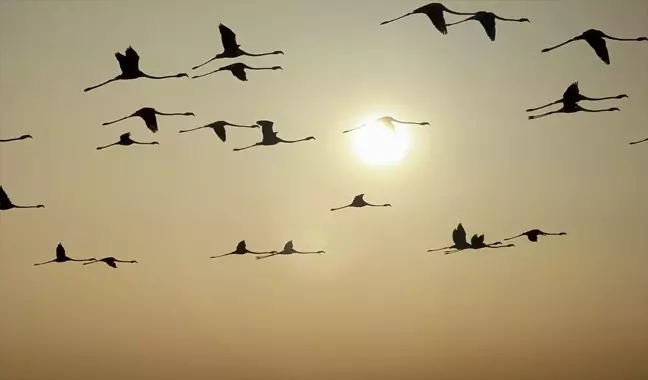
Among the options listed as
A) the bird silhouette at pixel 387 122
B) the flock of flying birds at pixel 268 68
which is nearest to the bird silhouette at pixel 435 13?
the flock of flying birds at pixel 268 68

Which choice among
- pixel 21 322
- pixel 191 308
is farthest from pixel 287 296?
pixel 21 322

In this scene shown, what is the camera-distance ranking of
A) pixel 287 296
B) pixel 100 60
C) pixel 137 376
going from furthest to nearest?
pixel 137 376 < pixel 287 296 < pixel 100 60

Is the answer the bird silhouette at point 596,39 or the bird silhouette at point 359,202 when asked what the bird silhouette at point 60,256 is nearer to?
the bird silhouette at point 359,202

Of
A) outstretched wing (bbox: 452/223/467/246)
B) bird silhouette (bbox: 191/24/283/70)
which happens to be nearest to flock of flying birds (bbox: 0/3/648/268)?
bird silhouette (bbox: 191/24/283/70)

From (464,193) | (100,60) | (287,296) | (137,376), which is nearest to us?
(100,60)

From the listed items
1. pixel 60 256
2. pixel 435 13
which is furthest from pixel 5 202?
pixel 435 13

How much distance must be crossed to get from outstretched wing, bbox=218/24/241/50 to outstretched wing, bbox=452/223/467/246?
19.3 inches

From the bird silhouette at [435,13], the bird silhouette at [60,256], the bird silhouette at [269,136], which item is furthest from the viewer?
the bird silhouette at [60,256]

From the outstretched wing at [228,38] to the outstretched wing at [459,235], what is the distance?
49cm

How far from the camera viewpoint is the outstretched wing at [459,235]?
1.19m

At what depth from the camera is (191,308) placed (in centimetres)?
131

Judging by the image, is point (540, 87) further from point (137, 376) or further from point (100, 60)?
point (137, 376)

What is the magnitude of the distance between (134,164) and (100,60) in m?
0.18

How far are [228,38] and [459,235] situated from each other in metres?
0.52
